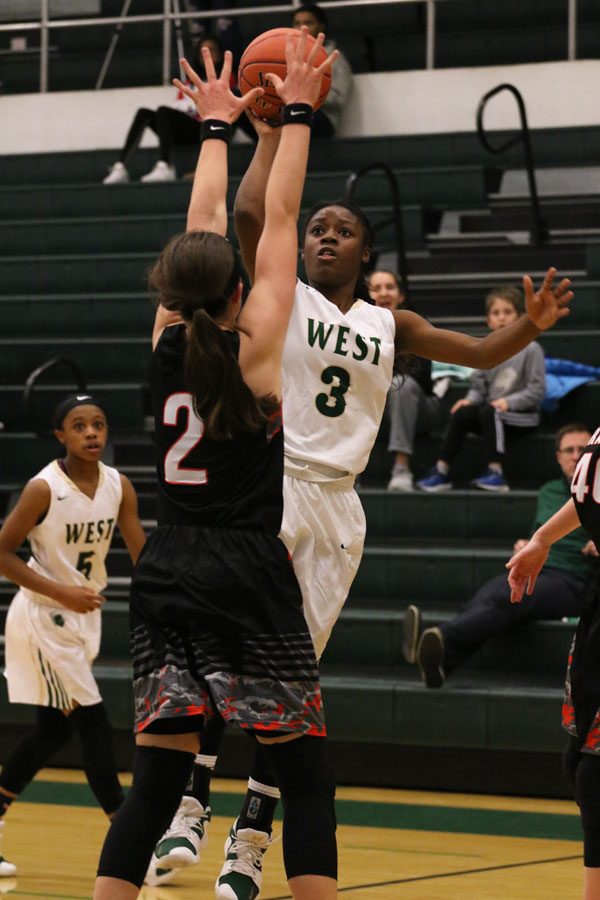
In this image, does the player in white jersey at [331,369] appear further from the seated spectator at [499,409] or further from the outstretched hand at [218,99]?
the seated spectator at [499,409]

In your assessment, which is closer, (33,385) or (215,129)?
(215,129)

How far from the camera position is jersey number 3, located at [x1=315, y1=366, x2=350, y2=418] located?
3.60 metres

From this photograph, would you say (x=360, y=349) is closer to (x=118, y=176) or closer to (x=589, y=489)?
(x=589, y=489)

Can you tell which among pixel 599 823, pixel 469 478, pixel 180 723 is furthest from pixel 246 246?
pixel 469 478

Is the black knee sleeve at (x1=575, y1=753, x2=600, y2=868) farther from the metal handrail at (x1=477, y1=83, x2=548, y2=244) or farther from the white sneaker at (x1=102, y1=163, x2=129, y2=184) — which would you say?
the white sneaker at (x1=102, y1=163, x2=129, y2=184)

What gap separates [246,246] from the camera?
12.1 ft

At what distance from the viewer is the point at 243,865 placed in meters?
3.87

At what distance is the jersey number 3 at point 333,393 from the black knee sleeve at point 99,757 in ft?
Answer: 6.12

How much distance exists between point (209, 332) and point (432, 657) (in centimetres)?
338

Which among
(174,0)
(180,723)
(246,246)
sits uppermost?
(174,0)

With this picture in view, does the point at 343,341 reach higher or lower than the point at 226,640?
higher

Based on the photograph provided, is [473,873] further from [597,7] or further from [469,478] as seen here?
[597,7]

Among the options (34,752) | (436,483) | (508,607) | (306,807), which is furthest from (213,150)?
(436,483)

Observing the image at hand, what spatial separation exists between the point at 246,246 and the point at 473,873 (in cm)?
227
